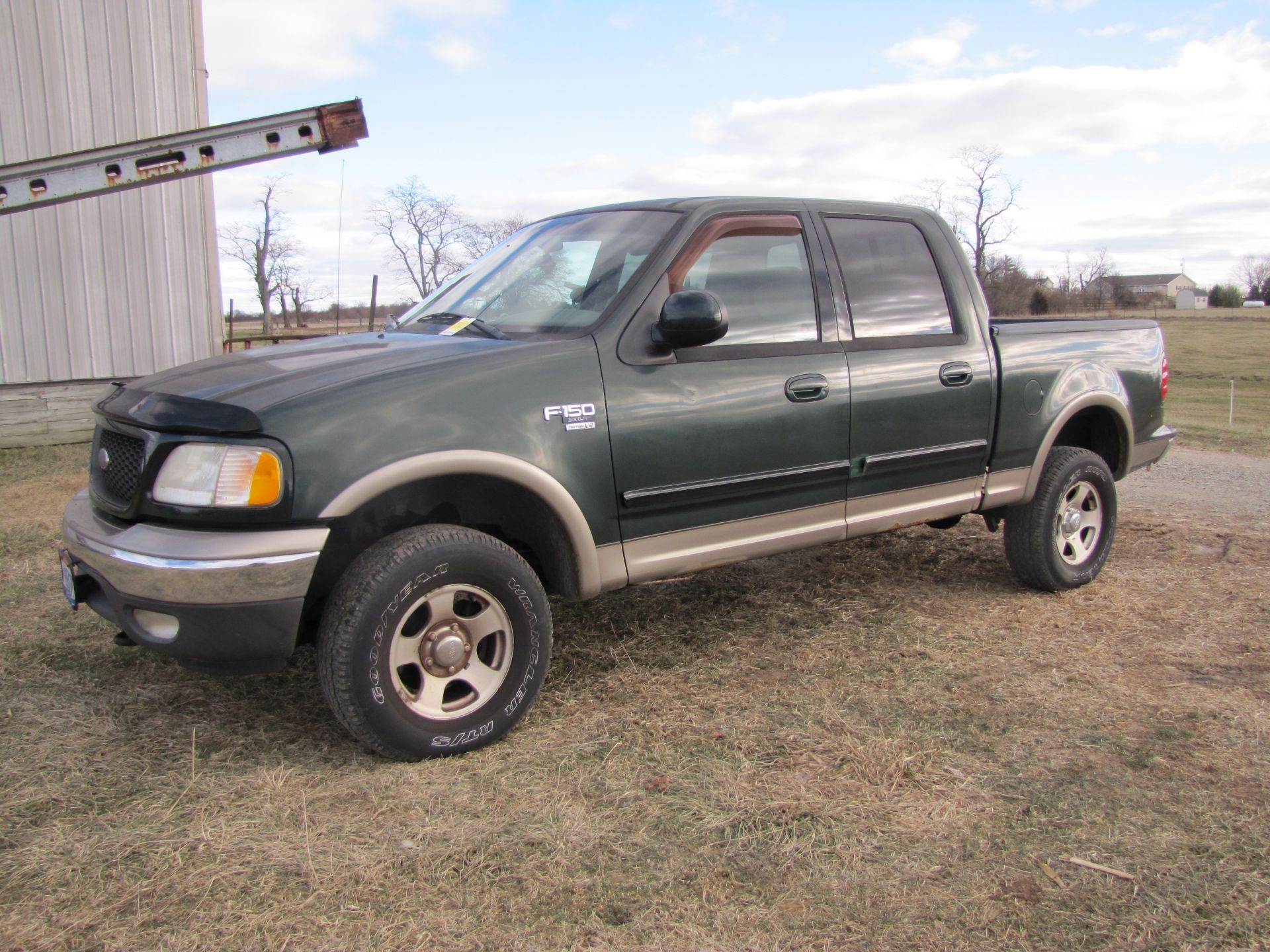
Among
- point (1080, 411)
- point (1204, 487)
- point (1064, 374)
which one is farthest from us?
point (1204, 487)

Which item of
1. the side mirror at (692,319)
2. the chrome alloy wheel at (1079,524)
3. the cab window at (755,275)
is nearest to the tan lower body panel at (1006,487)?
the chrome alloy wheel at (1079,524)

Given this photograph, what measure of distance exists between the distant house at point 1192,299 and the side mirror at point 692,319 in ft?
293

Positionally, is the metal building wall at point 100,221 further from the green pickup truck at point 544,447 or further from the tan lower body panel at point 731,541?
the tan lower body panel at point 731,541

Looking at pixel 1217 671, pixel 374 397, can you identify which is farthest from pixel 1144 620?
pixel 374 397

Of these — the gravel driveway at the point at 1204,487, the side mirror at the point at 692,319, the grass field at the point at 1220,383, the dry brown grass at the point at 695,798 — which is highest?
the side mirror at the point at 692,319

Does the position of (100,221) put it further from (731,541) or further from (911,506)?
(911,506)

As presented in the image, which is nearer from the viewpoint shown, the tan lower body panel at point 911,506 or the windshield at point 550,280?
the windshield at point 550,280

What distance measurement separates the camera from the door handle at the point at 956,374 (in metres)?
4.31

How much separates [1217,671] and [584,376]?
2.90m

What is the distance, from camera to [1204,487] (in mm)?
8062

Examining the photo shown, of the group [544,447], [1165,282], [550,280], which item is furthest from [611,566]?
[1165,282]

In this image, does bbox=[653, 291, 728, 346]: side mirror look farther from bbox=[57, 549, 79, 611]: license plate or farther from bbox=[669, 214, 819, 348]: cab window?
bbox=[57, 549, 79, 611]: license plate

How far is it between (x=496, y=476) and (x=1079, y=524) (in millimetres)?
3427

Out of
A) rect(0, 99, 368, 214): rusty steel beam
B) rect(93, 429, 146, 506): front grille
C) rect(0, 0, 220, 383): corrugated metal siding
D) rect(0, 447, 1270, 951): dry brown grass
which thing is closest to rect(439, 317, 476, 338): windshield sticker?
rect(93, 429, 146, 506): front grille
